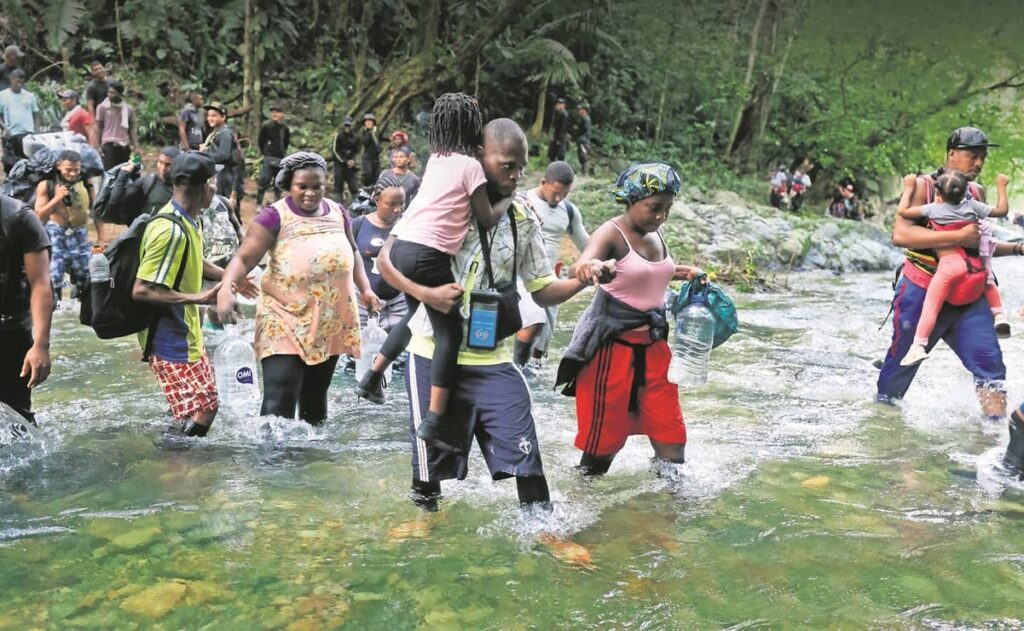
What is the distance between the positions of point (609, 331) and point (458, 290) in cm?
110

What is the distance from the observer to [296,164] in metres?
5.44

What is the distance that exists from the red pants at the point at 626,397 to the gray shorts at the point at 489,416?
693 millimetres

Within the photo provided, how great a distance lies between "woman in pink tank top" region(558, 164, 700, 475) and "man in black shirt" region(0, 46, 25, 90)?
13.6 meters

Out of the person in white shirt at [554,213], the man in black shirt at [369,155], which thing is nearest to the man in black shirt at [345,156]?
the man in black shirt at [369,155]

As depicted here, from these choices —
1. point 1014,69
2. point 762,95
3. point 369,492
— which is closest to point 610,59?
point 762,95

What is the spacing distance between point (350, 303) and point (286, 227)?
0.62 meters

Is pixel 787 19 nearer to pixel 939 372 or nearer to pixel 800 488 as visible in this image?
pixel 939 372

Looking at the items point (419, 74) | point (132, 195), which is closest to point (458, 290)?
point (132, 195)

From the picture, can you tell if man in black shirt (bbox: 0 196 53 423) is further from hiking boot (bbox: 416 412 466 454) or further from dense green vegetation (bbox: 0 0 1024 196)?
dense green vegetation (bbox: 0 0 1024 196)

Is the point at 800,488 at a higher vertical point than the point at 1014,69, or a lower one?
lower

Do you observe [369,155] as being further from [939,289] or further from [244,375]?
[939,289]

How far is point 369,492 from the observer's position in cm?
525

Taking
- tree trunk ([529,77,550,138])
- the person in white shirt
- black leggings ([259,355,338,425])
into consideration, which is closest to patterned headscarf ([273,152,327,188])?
black leggings ([259,355,338,425])

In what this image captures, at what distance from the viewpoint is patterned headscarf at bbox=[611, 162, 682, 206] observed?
457 cm
